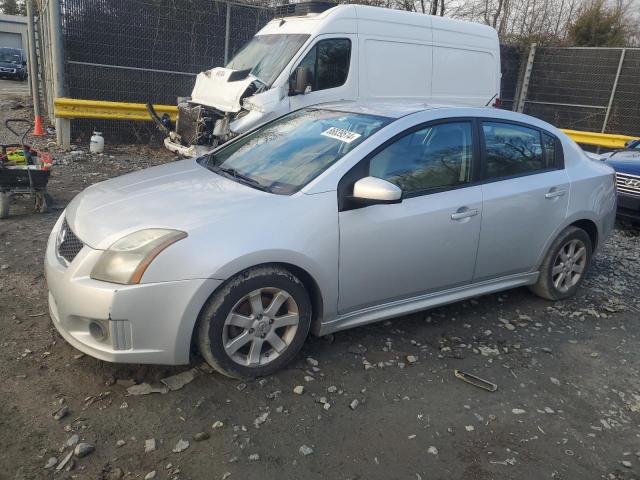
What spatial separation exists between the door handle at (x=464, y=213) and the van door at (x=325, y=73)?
421 cm

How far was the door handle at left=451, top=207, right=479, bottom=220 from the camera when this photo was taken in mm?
3852

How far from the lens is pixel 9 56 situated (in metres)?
32.9

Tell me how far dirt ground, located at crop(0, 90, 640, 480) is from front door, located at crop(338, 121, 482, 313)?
Result: 0.46 meters

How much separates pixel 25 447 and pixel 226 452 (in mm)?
943

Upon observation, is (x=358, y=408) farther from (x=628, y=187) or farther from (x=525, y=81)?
(x=525, y=81)

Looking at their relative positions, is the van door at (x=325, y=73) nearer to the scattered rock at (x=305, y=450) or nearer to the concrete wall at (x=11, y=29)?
the scattered rock at (x=305, y=450)

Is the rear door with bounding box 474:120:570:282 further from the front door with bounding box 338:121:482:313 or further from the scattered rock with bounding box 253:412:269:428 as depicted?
the scattered rock with bounding box 253:412:269:428

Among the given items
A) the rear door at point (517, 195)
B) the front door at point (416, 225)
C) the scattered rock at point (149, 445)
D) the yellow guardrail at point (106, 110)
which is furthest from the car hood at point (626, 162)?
the scattered rock at point (149, 445)

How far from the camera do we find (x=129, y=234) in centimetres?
304

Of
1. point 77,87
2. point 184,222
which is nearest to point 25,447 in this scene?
point 184,222

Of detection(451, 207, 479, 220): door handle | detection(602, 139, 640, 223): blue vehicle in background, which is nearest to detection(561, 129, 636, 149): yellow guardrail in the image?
detection(602, 139, 640, 223): blue vehicle in background

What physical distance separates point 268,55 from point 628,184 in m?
5.15

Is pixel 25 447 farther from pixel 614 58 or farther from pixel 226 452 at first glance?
pixel 614 58

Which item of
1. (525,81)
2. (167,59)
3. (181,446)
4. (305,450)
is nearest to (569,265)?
(305,450)
